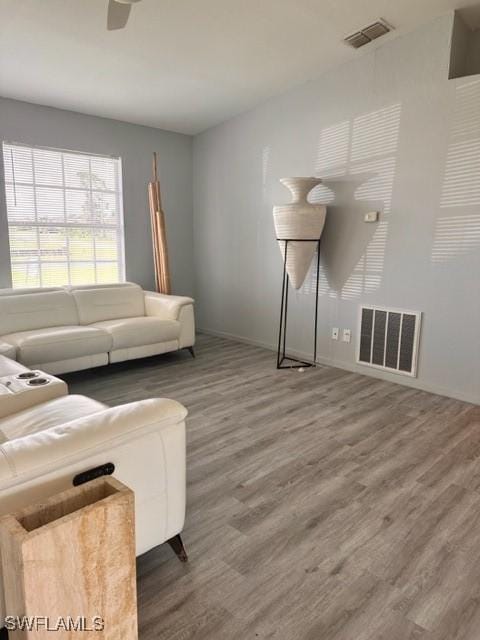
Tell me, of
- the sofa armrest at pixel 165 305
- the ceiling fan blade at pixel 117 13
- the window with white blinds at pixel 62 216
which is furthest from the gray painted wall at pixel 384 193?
the ceiling fan blade at pixel 117 13

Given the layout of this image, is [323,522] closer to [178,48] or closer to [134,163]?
[178,48]

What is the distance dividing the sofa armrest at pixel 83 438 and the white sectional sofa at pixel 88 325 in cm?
215

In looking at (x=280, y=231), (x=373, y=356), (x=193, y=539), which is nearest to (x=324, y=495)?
(x=193, y=539)

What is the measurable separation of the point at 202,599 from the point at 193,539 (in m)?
0.30

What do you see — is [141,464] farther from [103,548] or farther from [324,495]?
[324,495]

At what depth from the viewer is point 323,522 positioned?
1.76 m

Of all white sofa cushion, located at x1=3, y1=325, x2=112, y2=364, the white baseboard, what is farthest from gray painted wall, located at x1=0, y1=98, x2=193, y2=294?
the white baseboard

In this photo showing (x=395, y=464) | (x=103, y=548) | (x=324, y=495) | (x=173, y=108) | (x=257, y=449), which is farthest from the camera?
(x=173, y=108)

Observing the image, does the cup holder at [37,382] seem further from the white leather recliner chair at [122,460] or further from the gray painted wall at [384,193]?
the gray painted wall at [384,193]

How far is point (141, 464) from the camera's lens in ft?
4.30

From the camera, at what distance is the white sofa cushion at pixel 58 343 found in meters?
3.18

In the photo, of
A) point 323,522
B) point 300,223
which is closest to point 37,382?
point 323,522

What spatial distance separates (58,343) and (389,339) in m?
2.73

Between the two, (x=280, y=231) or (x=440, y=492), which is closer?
(x=440, y=492)
